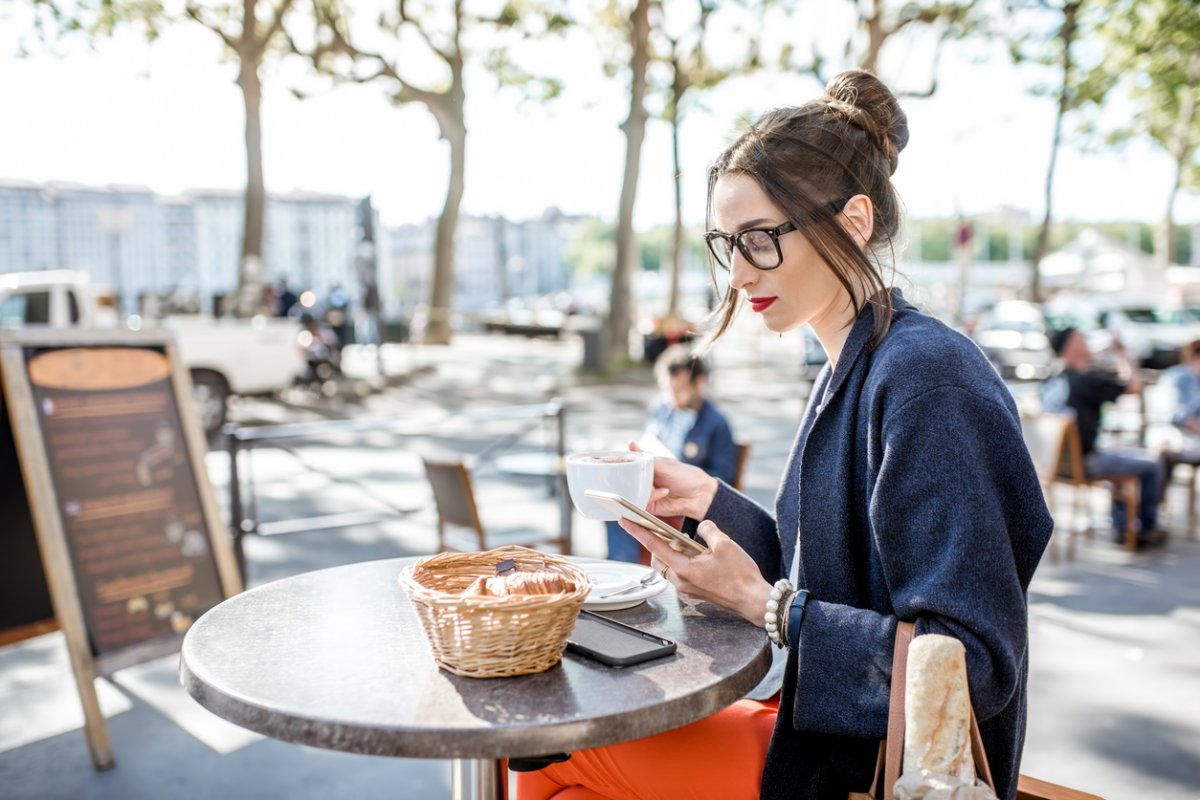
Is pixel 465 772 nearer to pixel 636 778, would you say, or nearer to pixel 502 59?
pixel 636 778

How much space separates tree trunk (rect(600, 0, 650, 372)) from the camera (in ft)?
55.6

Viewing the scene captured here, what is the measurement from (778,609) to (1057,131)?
24.0m

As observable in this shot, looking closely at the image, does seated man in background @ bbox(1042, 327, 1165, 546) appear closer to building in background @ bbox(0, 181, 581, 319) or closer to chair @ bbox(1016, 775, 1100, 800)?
chair @ bbox(1016, 775, 1100, 800)

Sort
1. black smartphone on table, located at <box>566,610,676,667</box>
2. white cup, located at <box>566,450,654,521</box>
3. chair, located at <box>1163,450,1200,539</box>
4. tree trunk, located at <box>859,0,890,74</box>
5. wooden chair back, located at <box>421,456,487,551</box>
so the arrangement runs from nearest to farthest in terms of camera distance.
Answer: black smartphone on table, located at <box>566,610,676,667</box>
white cup, located at <box>566,450,654,521</box>
wooden chair back, located at <box>421,456,487,551</box>
chair, located at <box>1163,450,1200,539</box>
tree trunk, located at <box>859,0,890,74</box>

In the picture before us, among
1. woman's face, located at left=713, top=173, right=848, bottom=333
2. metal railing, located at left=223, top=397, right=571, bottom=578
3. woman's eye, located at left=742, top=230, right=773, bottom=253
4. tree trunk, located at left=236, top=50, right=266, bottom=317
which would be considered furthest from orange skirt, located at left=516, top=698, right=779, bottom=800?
tree trunk, located at left=236, top=50, right=266, bottom=317

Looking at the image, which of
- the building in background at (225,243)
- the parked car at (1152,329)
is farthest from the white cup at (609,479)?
the building in background at (225,243)

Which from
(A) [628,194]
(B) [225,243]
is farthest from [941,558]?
(B) [225,243]

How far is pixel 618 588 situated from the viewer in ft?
6.40

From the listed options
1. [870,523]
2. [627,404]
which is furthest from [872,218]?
[627,404]

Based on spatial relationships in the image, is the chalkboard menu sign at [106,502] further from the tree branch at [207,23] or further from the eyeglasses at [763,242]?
the tree branch at [207,23]

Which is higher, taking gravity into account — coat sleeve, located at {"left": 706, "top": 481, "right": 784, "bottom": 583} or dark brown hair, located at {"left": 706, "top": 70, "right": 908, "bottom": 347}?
dark brown hair, located at {"left": 706, "top": 70, "right": 908, "bottom": 347}

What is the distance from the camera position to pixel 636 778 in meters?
1.85

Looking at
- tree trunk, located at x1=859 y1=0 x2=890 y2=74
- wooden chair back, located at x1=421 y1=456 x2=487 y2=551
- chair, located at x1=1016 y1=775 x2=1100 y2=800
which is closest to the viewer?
chair, located at x1=1016 y1=775 x2=1100 y2=800

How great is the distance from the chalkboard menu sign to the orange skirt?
2.33 metres
